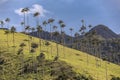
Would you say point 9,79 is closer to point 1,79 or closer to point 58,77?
point 1,79

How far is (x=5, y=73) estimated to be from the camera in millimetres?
199875

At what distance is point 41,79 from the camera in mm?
184625

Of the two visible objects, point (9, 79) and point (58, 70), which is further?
point (58, 70)

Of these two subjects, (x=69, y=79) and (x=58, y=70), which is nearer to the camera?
(x=69, y=79)

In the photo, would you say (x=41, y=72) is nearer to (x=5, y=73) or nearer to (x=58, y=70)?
(x=58, y=70)

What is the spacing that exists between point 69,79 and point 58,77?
7.47 metres

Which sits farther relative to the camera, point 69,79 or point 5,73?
point 5,73

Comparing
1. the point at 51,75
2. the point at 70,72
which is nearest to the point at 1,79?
the point at 51,75

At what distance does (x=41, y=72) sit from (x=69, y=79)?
2340 centimetres

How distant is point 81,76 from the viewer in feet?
631

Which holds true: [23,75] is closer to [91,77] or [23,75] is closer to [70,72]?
[70,72]

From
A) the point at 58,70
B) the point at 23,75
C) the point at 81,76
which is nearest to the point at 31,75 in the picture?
the point at 23,75

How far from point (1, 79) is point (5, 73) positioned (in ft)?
37.4

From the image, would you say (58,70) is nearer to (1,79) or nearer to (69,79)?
(69,79)
